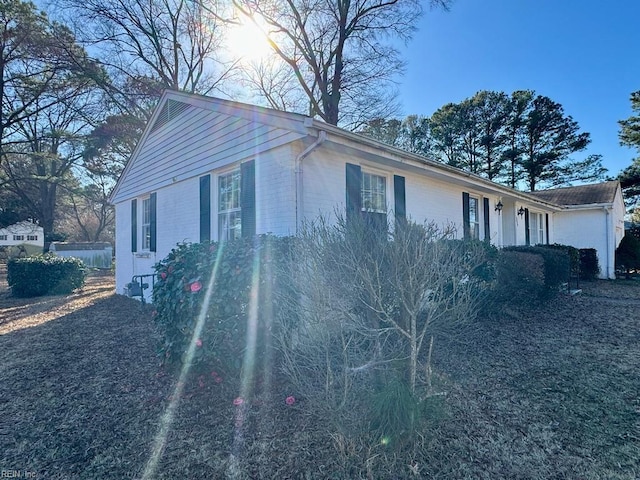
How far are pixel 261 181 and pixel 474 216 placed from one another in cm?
712

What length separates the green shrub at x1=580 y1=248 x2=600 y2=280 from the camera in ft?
46.7

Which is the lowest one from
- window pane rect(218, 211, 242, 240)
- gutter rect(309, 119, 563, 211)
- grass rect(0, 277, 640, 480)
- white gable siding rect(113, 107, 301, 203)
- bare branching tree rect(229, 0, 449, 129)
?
grass rect(0, 277, 640, 480)

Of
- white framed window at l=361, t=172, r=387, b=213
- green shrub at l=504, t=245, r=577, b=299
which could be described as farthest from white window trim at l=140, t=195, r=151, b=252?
green shrub at l=504, t=245, r=577, b=299

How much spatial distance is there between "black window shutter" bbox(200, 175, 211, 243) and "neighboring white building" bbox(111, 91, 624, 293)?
21mm

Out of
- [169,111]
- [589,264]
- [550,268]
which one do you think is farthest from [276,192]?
[589,264]

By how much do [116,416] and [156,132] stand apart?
317 inches

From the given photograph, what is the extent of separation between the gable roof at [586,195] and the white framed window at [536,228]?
2102 millimetres

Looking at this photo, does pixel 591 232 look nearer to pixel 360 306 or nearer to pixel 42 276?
pixel 360 306

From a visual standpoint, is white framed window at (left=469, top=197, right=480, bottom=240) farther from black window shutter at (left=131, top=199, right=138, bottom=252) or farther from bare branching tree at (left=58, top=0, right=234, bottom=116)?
bare branching tree at (left=58, top=0, right=234, bottom=116)

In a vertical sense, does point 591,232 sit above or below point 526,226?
below

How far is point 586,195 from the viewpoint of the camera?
15.8 metres

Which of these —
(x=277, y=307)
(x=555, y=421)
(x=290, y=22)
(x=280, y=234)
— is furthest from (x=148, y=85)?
(x=555, y=421)

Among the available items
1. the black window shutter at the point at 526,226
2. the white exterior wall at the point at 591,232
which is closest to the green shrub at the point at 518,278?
the black window shutter at the point at 526,226

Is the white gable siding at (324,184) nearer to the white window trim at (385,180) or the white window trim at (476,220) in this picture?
the white window trim at (385,180)
